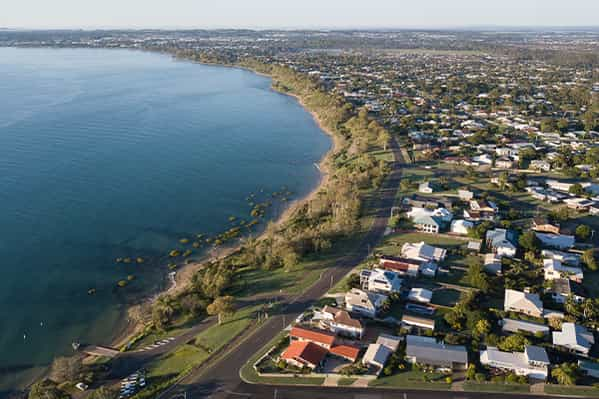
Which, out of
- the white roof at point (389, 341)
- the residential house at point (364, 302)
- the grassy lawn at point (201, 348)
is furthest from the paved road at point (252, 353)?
the white roof at point (389, 341)

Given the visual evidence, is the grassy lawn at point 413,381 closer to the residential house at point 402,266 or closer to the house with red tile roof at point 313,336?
the house with red tile roof at point 313,336

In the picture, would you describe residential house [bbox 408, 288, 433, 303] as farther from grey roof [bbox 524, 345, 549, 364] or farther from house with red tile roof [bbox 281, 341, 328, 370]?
house with red tile roof [bbox 281, 341, 328, 370]

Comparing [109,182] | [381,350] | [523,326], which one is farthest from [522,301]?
[109,182]

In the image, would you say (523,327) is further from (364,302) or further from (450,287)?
(364,302)

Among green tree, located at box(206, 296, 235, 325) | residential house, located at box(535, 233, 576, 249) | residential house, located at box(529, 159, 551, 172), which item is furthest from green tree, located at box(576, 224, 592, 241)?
green tree, located at box(206, 296, 235, 325)

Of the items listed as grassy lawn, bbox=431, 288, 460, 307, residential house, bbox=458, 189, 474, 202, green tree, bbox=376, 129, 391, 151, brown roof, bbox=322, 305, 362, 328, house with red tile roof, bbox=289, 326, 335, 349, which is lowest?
grassy lawn, bbox=431, 288, 460, 307

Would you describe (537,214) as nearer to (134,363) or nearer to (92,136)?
(134,363)

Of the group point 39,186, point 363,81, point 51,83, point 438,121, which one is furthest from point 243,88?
point 39,186
